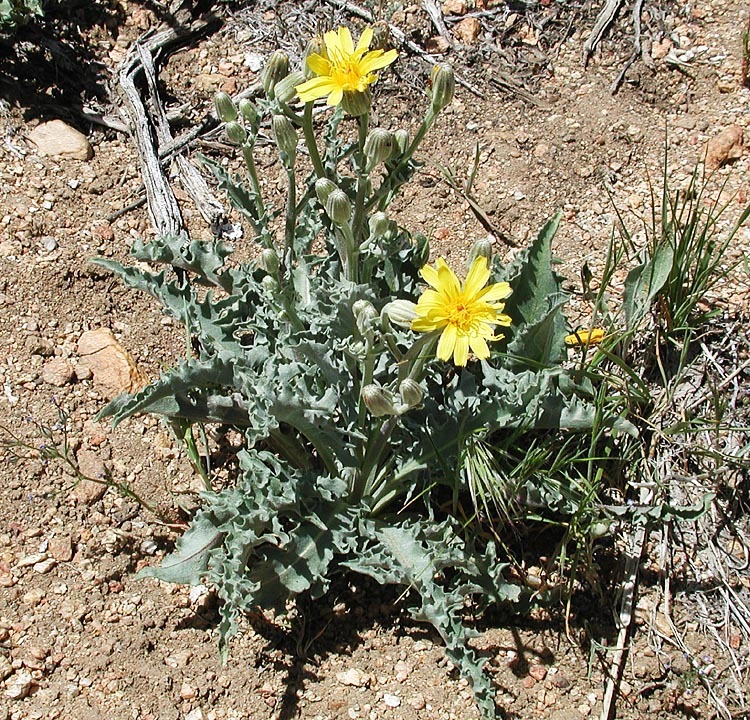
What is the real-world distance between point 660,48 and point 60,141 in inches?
127

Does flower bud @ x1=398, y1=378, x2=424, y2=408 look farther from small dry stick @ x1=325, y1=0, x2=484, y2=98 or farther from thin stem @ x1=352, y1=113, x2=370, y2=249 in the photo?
small dry stick @ x1=325, y1=0, x2=484, y2=98

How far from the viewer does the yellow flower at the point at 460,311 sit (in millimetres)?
2414

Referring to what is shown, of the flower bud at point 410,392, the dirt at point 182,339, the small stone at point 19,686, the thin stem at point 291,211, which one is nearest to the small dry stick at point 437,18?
the dirt at point 182,339

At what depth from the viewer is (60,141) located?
4.43 m

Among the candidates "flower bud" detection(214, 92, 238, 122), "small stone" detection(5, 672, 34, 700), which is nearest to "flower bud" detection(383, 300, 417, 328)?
"flower bud" detection(214, 92, 238, 122)

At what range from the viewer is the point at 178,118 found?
15.0 ft

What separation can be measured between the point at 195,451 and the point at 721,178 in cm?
277

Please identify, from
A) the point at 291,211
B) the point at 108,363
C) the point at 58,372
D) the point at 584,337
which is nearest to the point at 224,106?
the point at 291,211

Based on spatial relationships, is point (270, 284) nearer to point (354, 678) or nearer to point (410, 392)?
point (410, 392)

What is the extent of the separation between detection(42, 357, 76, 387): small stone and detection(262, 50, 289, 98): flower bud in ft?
4.97

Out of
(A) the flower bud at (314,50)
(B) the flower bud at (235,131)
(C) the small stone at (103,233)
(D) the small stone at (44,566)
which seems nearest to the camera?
(A) the flower bud at (314,50)

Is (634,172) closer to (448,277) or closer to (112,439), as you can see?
(448,277)

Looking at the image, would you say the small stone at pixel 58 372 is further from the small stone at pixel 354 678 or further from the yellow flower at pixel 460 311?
the yellow flower at pixel 460 311

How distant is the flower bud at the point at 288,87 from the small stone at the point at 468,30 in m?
2.22
